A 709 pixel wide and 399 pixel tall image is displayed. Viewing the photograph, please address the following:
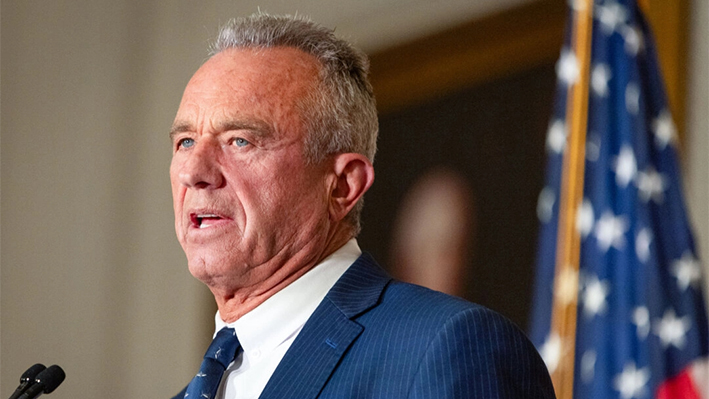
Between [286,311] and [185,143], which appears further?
[185,143]

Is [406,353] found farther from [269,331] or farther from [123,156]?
[123,156]

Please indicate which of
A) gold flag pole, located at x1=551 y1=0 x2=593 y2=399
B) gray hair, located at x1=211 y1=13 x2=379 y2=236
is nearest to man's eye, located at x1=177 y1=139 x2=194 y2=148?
gray hair, located at x1=211 y1=13 x2=379 y2=236

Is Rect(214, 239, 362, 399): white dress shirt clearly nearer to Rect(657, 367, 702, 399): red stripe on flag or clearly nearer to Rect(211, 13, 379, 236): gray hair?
Rect(211, 13, 379, 236): gray hair

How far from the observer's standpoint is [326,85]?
2006 millimetres

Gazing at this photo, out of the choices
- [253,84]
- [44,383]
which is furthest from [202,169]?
[44,383]

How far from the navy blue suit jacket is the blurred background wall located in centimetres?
214

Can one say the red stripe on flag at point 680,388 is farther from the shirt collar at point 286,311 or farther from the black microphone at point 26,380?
the black microphone at point 26,380

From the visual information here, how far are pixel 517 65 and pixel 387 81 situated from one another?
0.71 metres

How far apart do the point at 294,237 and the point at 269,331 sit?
22cm

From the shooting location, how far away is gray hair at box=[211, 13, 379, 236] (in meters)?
1.97

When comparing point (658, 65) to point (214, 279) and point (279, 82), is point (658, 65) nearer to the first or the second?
point (279, 82)

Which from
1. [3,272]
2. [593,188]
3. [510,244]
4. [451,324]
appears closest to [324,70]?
[451,324]

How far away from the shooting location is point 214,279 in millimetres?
1858

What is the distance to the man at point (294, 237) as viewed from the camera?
5.28 ft
